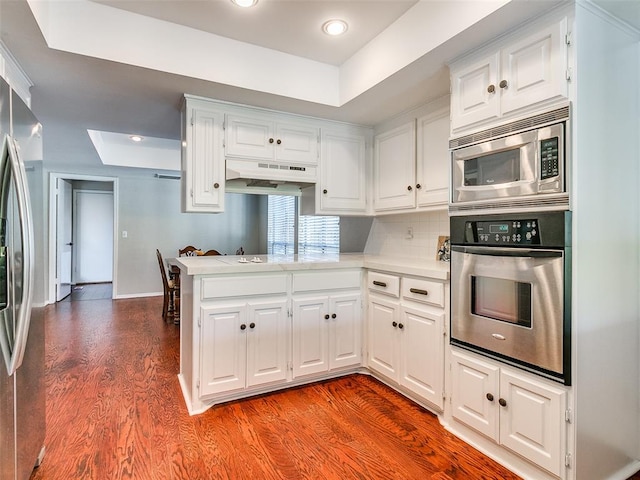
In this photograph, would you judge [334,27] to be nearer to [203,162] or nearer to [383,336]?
[203,162]

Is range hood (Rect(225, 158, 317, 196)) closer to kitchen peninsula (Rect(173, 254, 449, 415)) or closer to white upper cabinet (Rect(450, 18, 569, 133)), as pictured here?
kitchen peninsula (Rect(173, 254, 449, 415))

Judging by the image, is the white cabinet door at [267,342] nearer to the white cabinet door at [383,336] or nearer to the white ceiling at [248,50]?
the white cabinet door at [383,336]

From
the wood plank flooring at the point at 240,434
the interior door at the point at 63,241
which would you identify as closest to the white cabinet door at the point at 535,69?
the wood plank flooring at the point at 240,434

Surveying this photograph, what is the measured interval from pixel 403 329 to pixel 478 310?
658 mm

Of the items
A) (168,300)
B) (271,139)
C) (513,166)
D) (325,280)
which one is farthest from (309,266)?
(168,300)

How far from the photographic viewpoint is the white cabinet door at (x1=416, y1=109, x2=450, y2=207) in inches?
98.5

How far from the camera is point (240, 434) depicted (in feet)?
6.64

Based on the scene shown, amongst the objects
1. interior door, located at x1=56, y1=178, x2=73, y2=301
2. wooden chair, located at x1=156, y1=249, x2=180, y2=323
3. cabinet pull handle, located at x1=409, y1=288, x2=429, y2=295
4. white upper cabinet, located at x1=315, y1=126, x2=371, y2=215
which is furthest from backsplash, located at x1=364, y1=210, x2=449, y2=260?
interior door, located at x1=56, y1=178, x2=73, y2=301

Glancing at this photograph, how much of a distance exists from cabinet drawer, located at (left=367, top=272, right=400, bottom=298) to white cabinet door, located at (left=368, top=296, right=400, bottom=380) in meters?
0.07

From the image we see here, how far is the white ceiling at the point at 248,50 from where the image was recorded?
1808 mm

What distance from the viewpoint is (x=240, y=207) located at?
23.4 feet

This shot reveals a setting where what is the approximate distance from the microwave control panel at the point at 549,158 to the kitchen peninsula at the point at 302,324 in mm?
783

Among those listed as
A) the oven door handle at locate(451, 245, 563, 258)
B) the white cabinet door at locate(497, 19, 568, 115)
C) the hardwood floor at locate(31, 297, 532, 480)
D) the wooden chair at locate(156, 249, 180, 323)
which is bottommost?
the hardwood floor at locate(31, 297, 532, 480)

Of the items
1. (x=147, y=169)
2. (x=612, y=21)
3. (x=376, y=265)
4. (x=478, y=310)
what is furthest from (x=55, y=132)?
(x=612, y=21)
